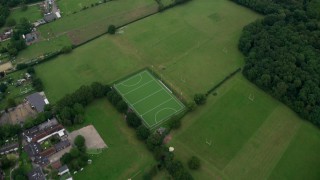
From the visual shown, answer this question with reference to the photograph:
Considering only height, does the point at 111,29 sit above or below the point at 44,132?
above

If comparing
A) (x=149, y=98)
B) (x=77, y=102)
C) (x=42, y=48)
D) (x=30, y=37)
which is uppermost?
(x=30, y=37)

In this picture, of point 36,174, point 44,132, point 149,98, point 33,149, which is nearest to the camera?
point 36,174

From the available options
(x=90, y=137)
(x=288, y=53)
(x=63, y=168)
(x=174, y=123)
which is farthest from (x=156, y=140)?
(x=288, y=53)

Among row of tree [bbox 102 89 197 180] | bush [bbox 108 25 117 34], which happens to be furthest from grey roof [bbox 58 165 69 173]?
bush [bbox 108 25 117 34]

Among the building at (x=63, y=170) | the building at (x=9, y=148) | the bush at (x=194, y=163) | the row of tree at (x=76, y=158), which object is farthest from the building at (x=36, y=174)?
the bush at (x=194, y=163)

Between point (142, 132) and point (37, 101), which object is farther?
point (37, 101)

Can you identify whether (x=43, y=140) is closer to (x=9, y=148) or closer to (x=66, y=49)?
(x=9, y=148)

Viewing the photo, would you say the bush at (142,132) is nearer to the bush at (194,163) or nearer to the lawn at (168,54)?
the bush at (194,163)
